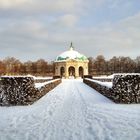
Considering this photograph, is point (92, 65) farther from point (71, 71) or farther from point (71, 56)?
point (71, 56)

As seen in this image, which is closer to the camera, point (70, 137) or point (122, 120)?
point (70, 137)

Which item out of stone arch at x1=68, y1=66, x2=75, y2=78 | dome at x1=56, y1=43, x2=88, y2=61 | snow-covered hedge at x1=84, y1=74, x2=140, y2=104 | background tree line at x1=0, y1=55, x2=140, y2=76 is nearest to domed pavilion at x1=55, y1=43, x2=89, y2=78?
dome at x1=56, y1=43, x2=88, y2=61

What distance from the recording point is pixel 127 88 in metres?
13.4

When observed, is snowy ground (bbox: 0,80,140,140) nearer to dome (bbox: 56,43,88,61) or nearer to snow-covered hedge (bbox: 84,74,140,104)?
snow-covered hedge (bbox: 84,74,140,104)

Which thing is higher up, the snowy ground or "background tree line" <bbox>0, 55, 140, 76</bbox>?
"background tree line" <bbox>0, 55, 140, 76</bbox>

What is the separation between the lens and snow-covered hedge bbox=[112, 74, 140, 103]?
13195 millimetres

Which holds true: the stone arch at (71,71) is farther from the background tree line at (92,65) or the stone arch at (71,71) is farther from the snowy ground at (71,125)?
the snowy ground at (71,125)

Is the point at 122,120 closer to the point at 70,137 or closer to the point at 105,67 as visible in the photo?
the point at 70,137

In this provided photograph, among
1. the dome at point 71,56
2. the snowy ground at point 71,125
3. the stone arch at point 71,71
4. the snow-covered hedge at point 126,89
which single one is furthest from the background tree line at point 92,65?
A: the snowy ground at point 71,125

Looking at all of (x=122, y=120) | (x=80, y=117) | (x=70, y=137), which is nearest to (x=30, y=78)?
(x=80, y=117)

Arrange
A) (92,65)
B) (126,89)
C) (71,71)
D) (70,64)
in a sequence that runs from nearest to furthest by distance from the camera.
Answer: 1. (126,89)
2. (70,64)
3. (71,71)
4. (92,65)

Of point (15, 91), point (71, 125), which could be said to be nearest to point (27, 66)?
point (15, 91)

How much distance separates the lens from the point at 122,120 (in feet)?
28.4

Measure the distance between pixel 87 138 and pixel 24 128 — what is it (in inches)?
74.0
